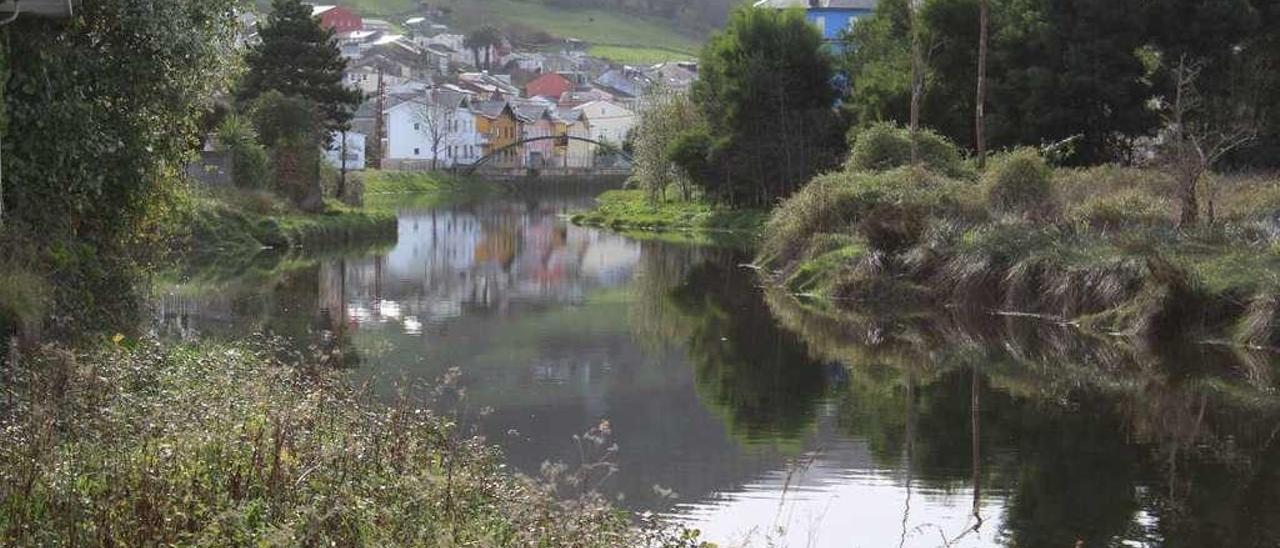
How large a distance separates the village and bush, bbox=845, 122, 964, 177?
59862 millimetres

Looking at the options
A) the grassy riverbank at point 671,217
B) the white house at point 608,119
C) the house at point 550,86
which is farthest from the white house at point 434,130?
the grassy riverbank at point 671,217

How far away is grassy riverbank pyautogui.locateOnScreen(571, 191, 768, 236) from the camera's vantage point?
64625mm

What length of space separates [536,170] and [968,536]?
4254 inches

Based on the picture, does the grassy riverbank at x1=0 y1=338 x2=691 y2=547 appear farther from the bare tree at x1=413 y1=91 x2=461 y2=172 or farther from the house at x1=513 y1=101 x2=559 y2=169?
the house at x1=513 y1=101 x2=559 y2=169

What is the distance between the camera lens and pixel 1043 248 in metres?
31.5

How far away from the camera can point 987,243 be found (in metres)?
32.6

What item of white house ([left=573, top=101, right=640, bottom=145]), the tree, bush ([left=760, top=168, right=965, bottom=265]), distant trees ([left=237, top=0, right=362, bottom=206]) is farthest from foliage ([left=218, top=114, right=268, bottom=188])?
white house ([left=573, top=101, right=640, bottom=145])

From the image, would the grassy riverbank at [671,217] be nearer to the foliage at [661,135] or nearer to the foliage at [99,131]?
the foliage at [661,135]

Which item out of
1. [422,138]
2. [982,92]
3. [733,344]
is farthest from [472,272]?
[422,138]

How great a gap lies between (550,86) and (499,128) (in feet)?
124

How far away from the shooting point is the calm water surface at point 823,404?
47.7ft

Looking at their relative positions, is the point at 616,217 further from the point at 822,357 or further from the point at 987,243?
the point at 822,357

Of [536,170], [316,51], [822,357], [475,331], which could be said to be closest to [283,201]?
[316,51]

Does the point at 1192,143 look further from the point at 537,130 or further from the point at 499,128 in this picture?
the point at 537,130
